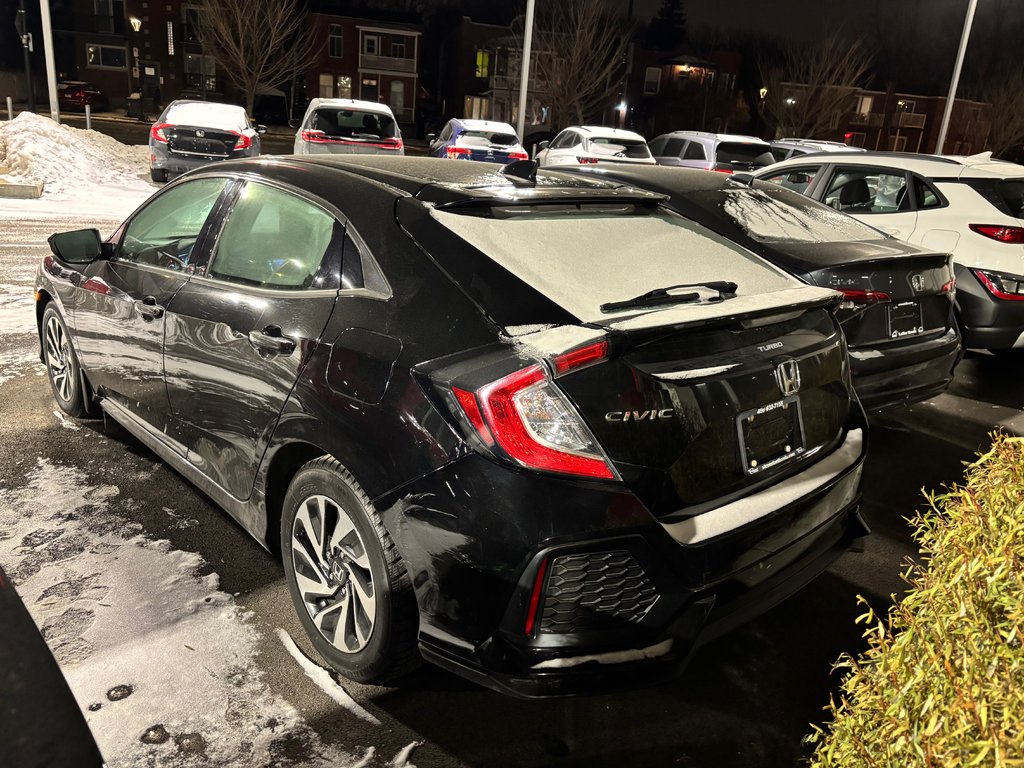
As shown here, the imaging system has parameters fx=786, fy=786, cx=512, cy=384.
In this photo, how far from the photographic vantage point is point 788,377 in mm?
2568

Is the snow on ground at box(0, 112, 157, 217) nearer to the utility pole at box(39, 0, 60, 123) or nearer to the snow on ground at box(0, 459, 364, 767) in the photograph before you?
the utility pole at box(39, 0, 60, 123)

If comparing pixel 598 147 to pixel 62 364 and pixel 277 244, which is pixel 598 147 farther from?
pixel 277 244

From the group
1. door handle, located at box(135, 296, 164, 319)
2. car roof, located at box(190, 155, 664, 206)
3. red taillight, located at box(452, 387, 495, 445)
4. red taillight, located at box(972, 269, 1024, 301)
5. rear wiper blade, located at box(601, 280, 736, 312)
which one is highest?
car roof, located at box(190, 155, 664, 206)

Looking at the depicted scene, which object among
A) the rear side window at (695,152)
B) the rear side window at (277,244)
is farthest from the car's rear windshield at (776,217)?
the rear side window at (695,152)

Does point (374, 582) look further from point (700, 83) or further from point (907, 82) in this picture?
point (907, 82)

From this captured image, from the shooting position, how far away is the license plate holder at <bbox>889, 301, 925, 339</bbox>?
14.8 ft

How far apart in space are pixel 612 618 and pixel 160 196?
3.30 m

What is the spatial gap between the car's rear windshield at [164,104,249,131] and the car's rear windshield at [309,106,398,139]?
165cm

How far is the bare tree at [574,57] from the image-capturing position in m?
41.3

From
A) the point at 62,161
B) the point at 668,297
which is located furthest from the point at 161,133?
the point at 668,297

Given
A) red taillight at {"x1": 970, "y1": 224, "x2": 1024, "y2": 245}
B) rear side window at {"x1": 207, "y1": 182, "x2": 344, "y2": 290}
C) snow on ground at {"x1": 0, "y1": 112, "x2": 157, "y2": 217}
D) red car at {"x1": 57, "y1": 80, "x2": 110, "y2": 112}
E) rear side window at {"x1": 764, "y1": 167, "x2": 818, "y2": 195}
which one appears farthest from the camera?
red car at {"x1": 57, "y1": 80, "x2": 110, "y2": 112}

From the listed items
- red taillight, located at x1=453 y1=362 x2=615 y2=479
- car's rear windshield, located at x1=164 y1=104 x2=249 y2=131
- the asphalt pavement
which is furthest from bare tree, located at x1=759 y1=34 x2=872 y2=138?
red taillight, located at x1=453 y1=362 x2=615 y2=479

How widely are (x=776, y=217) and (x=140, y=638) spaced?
4379 mm

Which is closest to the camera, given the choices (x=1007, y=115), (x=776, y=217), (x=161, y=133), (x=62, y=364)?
(x=62, y=364)
